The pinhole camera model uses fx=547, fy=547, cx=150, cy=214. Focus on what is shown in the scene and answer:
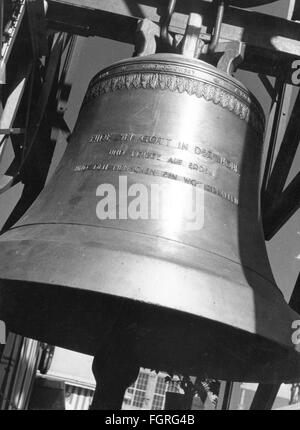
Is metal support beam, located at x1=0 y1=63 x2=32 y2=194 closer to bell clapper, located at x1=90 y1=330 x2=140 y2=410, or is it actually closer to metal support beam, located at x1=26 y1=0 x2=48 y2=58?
metal support beam, located at x1=26 y1=0 x2=48 y2=58

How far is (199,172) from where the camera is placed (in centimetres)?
203

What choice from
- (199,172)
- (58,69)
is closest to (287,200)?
(199,172)

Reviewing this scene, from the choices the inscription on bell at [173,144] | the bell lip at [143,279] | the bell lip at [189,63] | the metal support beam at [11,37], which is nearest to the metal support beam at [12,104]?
the metal support beam at [11,37]

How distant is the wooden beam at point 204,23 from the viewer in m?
2.54

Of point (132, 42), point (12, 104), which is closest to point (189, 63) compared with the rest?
point (132, 42)

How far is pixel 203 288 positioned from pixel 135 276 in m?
0.20

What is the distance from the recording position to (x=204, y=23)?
100 inches

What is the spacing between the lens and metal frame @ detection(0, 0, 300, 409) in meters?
2.50

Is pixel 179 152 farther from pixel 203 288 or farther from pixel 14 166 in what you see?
pixel 14 166

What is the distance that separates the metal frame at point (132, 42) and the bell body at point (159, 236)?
1.04 ft

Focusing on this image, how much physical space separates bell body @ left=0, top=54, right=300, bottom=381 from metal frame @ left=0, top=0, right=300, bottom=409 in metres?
0.32

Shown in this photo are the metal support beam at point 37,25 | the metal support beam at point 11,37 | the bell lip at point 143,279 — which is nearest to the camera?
the bell lip at point 143,279

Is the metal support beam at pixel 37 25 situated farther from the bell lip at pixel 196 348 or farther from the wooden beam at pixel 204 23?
the bell lip at pixel 196 348

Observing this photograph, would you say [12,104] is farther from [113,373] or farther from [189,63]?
[113,373]
